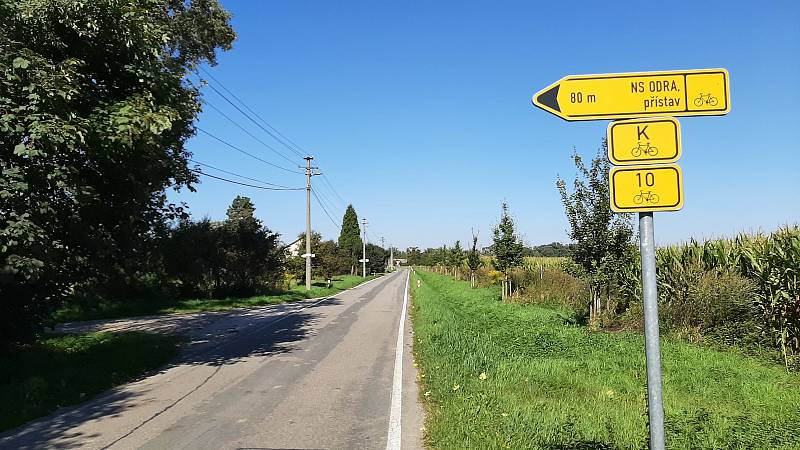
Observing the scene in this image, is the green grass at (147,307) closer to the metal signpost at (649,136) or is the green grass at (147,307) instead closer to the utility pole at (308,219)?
the utility pole at (308,219)

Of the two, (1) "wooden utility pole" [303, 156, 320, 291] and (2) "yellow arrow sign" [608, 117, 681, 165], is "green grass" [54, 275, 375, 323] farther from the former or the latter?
(2) "yellow arrow sign" [608, 117, 681, 165]

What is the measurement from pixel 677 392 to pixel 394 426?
3951 millimetres

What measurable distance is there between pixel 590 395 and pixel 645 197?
4.68 meters

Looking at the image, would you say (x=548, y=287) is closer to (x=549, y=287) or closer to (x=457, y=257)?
(x=549, y=287)

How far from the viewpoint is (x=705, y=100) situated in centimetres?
309

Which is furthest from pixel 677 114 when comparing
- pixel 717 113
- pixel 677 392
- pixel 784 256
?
pixel 784 256

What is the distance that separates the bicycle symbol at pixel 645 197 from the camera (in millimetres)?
2975

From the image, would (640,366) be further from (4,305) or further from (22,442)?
(4,305)

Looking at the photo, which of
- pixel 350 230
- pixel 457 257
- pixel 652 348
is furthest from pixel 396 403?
pixel 350 230

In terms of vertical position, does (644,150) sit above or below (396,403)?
above

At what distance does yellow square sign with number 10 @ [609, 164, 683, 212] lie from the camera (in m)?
2.96

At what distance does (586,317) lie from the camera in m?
15.5

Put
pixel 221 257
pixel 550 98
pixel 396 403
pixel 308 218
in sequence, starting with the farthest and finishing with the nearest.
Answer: pixel 308 218 < pixel 221 257 < pixel 396 403 < pixel 550 98

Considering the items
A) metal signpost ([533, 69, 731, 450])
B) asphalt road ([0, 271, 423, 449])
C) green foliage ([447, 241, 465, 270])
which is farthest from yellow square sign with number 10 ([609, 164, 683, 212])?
green foliage ([447, 241, 465, 270])
